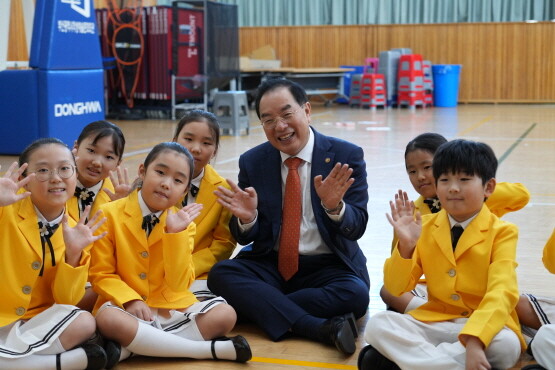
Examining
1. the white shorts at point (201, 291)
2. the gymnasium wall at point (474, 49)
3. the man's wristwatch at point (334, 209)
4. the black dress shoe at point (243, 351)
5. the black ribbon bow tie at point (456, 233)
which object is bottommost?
the black dress shoe at point (243, 351)

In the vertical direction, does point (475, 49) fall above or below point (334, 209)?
above

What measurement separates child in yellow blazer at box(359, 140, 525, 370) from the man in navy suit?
0.31 m

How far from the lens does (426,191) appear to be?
2693mm

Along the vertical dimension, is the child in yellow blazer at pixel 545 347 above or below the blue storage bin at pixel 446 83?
below

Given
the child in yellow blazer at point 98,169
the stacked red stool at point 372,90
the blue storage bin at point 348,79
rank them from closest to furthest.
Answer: the child in yellow blazer at point 98,169
the stacked red stool at point 372,90
the blue storage bin at point 348,79

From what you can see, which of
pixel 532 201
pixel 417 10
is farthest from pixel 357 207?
pixel 417 10

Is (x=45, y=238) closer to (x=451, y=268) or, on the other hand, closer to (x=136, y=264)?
(x=136, y=264)

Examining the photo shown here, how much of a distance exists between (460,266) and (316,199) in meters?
0.68

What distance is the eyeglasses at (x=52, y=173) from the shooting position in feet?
7.22

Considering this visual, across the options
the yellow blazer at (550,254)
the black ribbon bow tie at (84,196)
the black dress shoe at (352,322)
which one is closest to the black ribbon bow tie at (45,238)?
the black ribbon bow tie at (84,196)

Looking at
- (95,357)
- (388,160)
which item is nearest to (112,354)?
(95,357)

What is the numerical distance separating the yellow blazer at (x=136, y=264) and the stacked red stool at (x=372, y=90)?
1095 cm

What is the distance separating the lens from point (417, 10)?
577 inches

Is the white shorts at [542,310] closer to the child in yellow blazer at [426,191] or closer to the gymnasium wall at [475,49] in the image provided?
the child in yellow blazer at [426,191]
